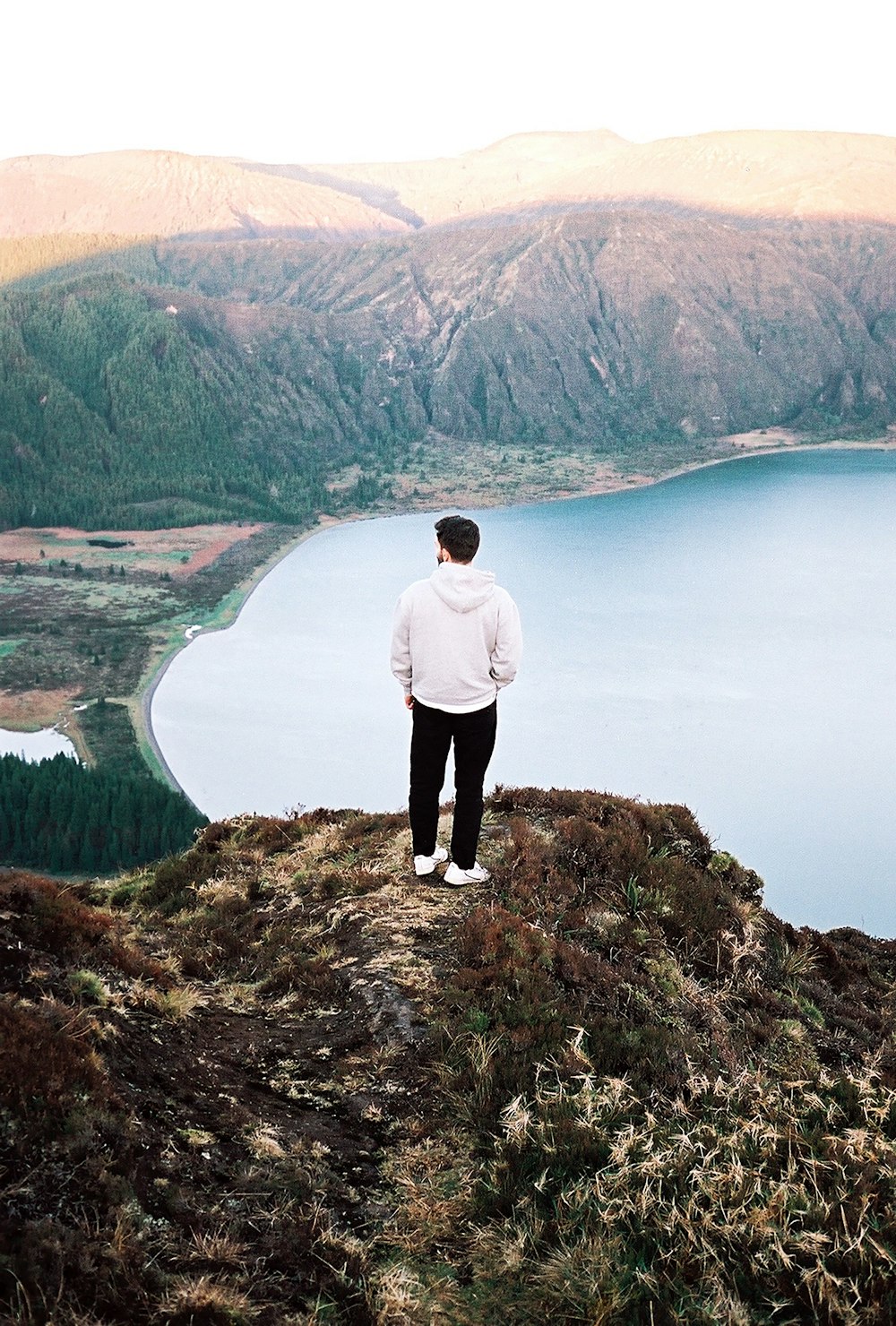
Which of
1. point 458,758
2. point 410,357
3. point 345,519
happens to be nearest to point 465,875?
point 458,758

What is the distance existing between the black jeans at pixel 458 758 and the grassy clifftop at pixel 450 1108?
0.50 metres

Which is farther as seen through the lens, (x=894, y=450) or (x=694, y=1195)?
(x=894, y=450)

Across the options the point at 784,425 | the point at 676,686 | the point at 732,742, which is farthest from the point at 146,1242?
the point at 784,425

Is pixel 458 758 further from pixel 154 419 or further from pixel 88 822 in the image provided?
pixel 154 419

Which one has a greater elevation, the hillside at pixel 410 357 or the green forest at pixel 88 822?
the hillside at pixel 410 357

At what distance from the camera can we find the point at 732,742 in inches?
1452

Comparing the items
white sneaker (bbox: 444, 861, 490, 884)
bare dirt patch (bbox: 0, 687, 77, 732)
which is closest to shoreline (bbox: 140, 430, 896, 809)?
bare dirt patch (bbox: 0, 687, 77, 732)

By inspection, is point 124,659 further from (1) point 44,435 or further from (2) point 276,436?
(2) point 276,436

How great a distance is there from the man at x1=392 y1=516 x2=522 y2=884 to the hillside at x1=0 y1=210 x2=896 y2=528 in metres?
78.5

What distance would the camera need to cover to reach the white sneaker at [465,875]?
6.16 metres

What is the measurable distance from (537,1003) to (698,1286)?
1.64 m

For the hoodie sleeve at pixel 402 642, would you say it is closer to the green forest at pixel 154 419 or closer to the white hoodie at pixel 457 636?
the white hoodie at pixel 457 636

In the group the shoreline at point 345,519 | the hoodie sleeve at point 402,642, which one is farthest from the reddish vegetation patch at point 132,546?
the hoodie sleeve at point 402,642

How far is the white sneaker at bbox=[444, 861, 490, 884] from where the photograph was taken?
20.2 feet
